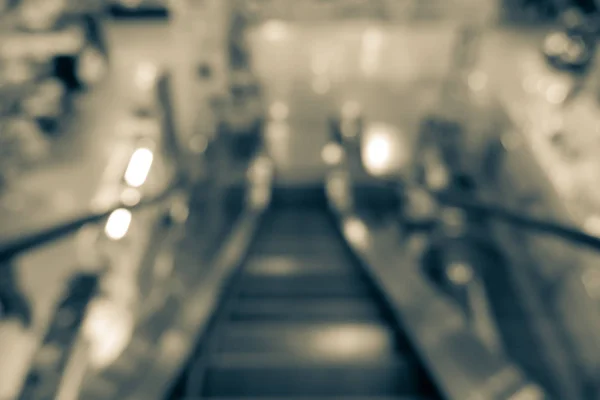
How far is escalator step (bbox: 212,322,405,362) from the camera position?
2506 mm

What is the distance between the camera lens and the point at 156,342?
2.49 m

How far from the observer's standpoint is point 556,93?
6.56m

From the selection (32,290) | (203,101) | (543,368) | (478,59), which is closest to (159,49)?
(203,101)

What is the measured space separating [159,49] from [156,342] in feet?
17.9

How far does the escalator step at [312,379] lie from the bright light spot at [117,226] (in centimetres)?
181

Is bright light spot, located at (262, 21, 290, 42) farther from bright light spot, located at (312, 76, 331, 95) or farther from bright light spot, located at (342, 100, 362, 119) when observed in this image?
bright light spot, located at (342, 100, 362, 119)

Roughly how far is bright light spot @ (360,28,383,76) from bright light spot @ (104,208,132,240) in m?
5.71

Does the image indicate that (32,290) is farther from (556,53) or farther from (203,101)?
(556,53)

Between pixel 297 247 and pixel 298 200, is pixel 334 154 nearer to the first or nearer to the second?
pixel 298 200

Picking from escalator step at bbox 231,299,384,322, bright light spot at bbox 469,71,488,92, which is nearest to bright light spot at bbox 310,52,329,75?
bright light spot at bbox 469,71,488,92

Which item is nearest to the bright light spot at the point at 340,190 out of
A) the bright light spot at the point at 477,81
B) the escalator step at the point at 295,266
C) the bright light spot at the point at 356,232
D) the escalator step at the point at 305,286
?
the bright light spot at the point at 356,232

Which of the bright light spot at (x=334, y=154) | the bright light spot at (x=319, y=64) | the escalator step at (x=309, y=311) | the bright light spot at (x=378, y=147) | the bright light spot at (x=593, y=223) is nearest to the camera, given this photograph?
the escalator step at (x=309, y=311)

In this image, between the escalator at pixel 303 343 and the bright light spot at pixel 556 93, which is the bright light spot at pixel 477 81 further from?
the escalator at pixel 303 343

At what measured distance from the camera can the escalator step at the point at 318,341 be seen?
8.22 ft
